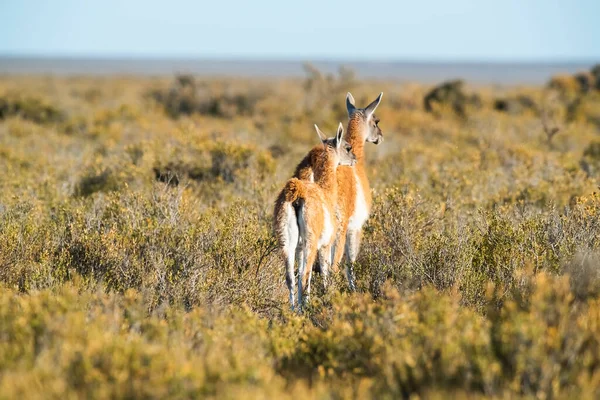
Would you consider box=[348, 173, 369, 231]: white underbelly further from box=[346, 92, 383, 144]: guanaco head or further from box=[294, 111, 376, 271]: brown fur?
box=[346, 92, 383, 144]: guanaco head

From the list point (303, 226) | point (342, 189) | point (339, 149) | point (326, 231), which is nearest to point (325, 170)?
point (342, 189)

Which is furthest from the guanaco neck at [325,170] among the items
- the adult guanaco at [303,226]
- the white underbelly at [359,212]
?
the white underbelly at [359,212]

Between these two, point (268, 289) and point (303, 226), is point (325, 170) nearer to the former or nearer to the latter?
point (303, 226)

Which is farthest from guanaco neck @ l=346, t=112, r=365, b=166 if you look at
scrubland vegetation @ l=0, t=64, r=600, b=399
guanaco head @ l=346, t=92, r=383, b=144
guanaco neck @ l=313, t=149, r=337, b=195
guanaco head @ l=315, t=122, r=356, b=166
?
guanaco neck @ l=313, t=149, r=337, b=195

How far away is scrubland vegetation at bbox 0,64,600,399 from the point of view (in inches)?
150

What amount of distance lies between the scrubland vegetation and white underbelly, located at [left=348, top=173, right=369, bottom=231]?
0.14 m

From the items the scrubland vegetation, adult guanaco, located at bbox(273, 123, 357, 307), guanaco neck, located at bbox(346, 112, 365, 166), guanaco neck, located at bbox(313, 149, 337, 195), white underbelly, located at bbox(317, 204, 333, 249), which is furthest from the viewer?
guanaco neck, located at bbox(346, 112, 365, 166)

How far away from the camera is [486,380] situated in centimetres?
361

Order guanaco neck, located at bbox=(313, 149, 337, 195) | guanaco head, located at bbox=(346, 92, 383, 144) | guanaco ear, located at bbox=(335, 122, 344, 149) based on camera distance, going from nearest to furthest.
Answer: guanaco neck, located at bbox=(313, 149, 337, 195)
guanaco ear, located at bbox=(335, 122, 344, 149)
guanaco head, located at bbox=(346, 92, 383, 144)

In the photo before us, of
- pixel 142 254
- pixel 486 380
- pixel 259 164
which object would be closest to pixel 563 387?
pixel 486 380

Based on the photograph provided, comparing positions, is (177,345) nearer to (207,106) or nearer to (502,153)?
(502,153)

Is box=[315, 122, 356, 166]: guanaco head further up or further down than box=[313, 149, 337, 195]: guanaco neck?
further up

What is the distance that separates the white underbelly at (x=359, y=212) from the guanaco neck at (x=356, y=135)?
68cm

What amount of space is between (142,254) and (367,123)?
3.48 meters
